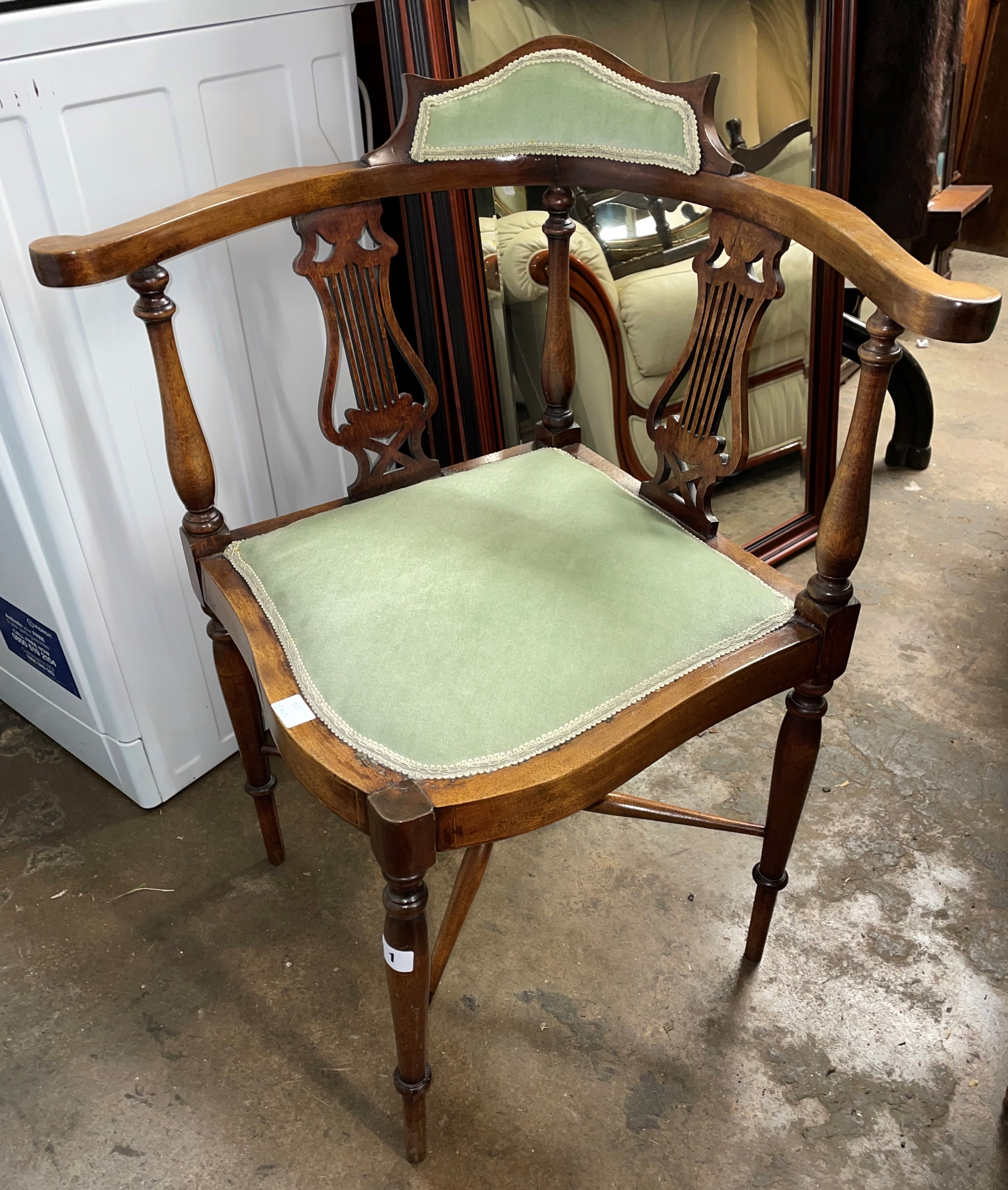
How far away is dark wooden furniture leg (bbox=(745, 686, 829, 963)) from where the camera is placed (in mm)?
1058

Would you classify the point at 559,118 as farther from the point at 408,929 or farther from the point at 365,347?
the point at 408,929

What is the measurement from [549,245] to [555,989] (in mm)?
914

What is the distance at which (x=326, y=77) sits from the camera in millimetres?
1357

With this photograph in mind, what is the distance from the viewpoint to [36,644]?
151cm

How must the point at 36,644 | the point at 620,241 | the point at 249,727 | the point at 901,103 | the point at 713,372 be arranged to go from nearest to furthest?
the point at 713,372, the point at 249,727, the point at 36,644, the point at 620,241, the point at 901,103

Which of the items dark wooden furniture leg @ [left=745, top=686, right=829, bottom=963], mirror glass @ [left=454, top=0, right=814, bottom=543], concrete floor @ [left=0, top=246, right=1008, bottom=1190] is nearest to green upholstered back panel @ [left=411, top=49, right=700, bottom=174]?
mirror glass @ [left=454, top=0, right=814, bottom=543]

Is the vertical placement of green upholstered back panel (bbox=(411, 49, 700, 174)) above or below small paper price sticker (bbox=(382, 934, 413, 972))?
above

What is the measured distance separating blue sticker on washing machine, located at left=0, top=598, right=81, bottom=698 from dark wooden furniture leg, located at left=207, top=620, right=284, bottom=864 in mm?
303

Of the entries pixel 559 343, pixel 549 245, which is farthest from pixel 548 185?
pixel 559 343

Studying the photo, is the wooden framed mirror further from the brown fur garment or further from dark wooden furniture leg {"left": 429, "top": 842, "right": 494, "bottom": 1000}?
dark wooden furniture leg {"left": 429, "top": 842, "right": 494, "bottom": 1000}

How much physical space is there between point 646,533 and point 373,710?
371 mm

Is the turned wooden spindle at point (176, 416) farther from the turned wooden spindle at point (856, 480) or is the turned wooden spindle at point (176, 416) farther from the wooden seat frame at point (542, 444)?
the turned wooden spindle at point (856, 480)

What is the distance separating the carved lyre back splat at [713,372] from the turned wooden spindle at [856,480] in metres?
0.14

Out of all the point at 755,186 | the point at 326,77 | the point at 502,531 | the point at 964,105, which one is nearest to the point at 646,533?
the point at 502,531
